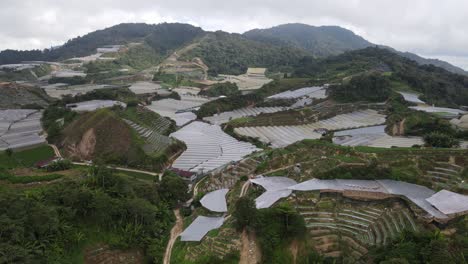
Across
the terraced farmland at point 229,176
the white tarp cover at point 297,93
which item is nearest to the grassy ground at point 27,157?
the terraced farmland at point 229,176

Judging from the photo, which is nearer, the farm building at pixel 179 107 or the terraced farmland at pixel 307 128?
the terraced farmland at pixel 307 128

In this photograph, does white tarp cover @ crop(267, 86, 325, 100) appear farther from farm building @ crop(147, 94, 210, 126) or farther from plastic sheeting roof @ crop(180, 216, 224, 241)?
plastic sheeting roof @ crop(180, 216, 224, 241)

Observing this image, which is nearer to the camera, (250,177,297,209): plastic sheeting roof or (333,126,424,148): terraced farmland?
(250,177,297,209): plastic sheeting roof

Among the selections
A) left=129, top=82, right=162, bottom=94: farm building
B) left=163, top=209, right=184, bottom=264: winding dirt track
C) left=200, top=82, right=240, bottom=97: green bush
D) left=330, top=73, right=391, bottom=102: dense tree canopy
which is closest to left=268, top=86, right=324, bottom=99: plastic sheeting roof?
left=330, top=73, right=391, bottom=102: dense tree canopy

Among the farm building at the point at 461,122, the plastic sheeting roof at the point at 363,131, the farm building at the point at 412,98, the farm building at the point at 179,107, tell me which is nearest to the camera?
the farm building at the point at 461,122

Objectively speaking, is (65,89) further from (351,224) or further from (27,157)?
(351,224)

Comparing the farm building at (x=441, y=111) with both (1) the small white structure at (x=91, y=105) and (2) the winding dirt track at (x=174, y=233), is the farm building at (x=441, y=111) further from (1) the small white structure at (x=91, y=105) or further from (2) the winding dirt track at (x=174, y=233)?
(1) the small white structure at (x=91, y=105)

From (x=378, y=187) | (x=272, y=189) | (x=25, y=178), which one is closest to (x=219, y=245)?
(x=272, y=189)
